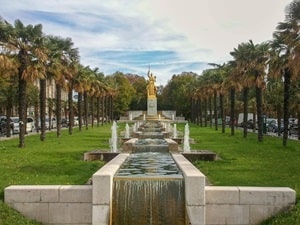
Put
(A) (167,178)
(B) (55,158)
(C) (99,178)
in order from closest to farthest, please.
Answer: (C) (99,178) < (A) (167,178) < (B) (55,158)

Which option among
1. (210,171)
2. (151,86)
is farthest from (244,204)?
(151,86)

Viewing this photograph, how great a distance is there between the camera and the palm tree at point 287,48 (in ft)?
80.4

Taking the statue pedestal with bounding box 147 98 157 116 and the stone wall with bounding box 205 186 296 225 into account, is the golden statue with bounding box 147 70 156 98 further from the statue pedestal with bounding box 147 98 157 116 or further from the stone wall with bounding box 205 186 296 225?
the stone wall with bounding box 205 186 296 225

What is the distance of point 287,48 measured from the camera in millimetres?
29891

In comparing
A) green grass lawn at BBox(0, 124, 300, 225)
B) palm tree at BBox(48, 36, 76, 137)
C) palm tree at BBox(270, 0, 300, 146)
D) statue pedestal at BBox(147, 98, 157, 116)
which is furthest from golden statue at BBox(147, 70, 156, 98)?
green grass lawn at BBox(0, 124, 300, 225)

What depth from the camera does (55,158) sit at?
22172 millimetres

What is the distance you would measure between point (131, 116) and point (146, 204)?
94.6 meters

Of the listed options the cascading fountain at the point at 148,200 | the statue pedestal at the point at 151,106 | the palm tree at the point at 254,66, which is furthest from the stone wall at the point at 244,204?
the statue pedestal at the point at 151,106

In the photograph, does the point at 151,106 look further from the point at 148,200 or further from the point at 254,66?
the point at 148,200

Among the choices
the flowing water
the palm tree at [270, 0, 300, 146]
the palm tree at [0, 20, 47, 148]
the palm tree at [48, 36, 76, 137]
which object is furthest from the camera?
the palm tree at [48, 36, 76, 137]

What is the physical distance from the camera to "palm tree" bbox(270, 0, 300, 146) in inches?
965

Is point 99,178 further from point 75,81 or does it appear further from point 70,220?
point 75,81

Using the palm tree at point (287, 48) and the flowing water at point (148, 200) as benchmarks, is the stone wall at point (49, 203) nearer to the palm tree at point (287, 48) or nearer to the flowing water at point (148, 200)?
the flowing water at point (148, 200)

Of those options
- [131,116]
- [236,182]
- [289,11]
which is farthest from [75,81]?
[131,116]
